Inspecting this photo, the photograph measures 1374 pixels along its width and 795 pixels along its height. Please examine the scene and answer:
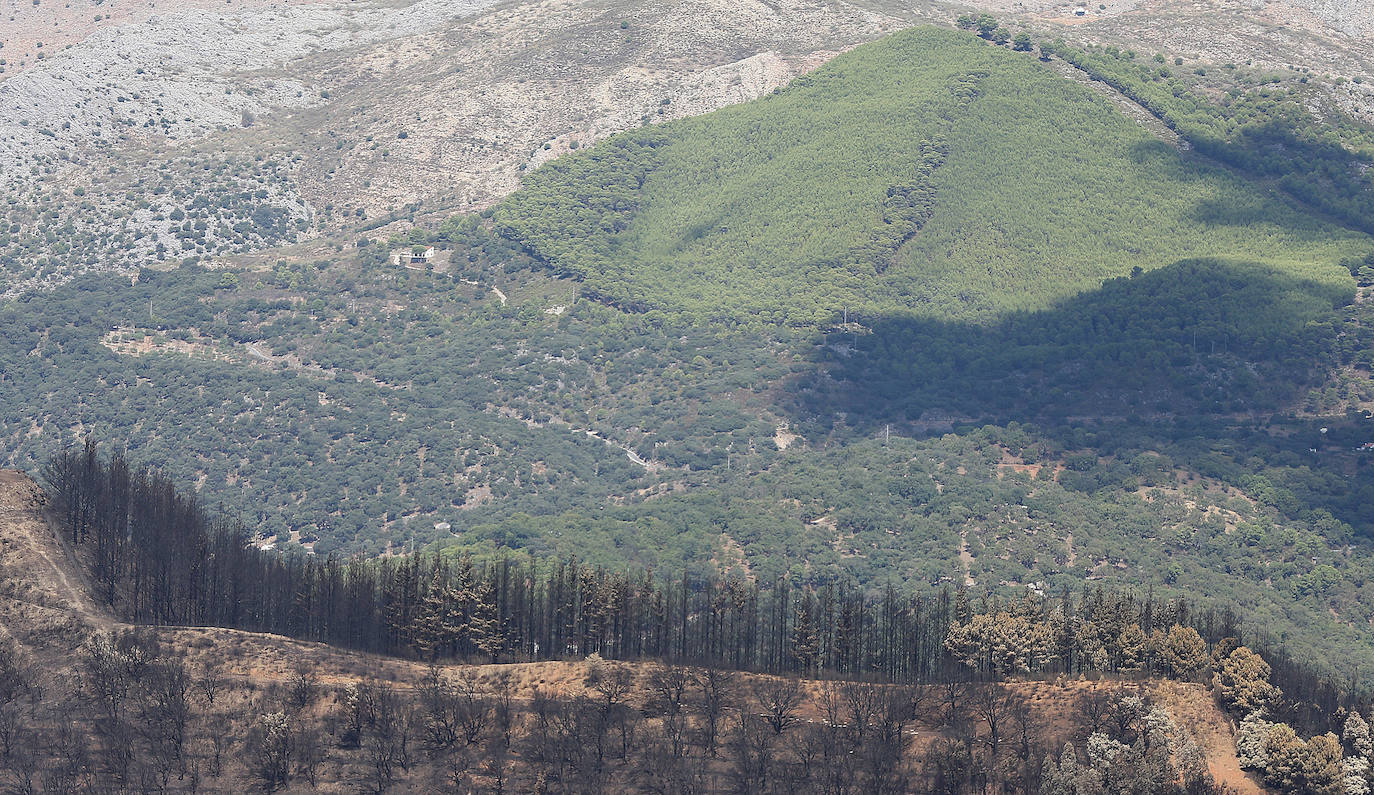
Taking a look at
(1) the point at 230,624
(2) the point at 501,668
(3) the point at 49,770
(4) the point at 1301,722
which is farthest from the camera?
(1) the point at 230,624

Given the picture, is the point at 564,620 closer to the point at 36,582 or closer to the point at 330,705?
the point at 330,705

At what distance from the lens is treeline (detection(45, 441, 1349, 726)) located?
17638 cm

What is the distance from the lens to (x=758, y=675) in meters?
173

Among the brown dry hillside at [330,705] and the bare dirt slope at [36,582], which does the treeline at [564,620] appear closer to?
the bare dirt slope at [36,582]

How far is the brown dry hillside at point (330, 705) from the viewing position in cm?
15175

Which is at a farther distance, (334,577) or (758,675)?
(334,577)

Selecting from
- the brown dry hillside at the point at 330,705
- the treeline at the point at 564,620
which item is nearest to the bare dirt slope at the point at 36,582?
the brown dry hillside at the point at 330,705

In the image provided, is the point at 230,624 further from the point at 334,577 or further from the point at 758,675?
the point at 758,675

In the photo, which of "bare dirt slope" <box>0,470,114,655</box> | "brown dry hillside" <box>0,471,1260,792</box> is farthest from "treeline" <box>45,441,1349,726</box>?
"brown dry hillside" <box>0,471,1260,792</box>

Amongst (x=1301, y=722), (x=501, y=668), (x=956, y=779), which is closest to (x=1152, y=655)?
(x=1301, y=722)

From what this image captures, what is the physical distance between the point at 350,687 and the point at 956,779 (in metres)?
48.9

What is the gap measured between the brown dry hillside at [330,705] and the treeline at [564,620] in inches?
273

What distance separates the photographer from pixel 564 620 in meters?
190

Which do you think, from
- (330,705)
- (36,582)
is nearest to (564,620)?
(330,705)
